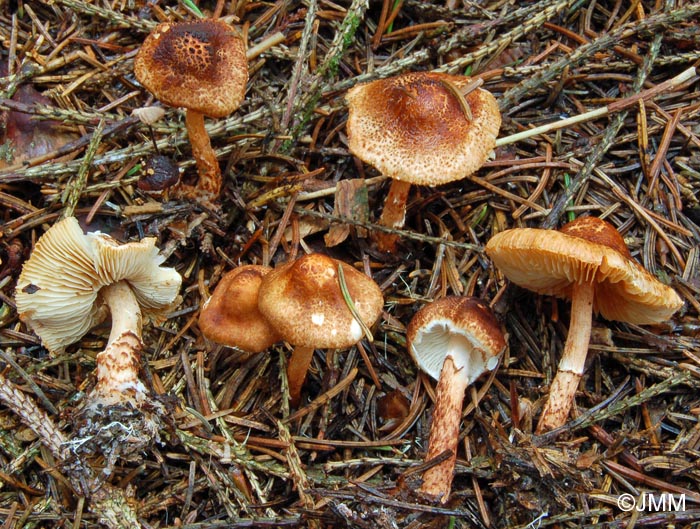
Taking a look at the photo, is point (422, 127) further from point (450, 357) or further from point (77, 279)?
point (77, 279)

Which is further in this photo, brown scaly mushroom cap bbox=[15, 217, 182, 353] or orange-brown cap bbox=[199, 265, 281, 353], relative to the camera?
orange-brown cap bbox=[199, 265, 281, 353]

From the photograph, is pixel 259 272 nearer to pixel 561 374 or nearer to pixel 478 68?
pixel 561 374

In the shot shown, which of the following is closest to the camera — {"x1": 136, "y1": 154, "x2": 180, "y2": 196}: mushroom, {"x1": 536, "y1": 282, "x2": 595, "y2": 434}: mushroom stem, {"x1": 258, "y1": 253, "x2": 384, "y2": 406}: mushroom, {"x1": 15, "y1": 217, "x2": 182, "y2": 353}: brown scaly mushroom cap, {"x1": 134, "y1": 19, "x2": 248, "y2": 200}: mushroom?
{"x1": 258, "y1": 253, "x2": 384, "y2": 406}: mushroom

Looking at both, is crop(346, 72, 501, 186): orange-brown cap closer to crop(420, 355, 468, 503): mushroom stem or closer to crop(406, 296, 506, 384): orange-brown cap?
crop(406, 296, 506, 384): orange-brown cap

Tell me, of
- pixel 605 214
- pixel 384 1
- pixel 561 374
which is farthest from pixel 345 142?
pixel 561 374

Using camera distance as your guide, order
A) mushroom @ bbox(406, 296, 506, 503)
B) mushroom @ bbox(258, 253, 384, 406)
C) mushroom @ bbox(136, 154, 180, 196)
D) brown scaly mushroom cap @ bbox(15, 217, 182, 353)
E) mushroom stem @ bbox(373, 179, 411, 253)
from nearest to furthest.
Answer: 1. mushroom @ bbox(258, 253, 384, 406)
2. brown scaly mushroom cap @ bbox(15, 217, 182, 353)
3. mushroom @ bbox(406, 296, 506, 503)
4. mushroom @ bbox(136, 154, 180, 196)
5. mushroom stem @ bbox(373, 179, 411, 253)

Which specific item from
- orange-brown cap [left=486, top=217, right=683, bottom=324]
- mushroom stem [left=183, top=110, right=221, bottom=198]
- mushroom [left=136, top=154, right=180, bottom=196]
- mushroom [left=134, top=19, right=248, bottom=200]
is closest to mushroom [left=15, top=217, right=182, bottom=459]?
mushroom [left=136, top=154, right=180, bottom=196]
